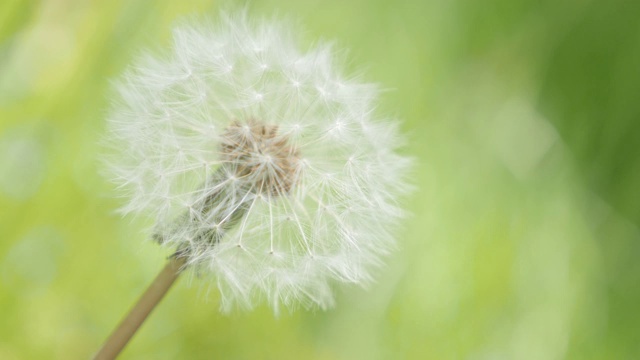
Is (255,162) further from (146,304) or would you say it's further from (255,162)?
(146,304)

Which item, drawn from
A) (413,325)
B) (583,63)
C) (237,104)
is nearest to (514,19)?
(583,63)

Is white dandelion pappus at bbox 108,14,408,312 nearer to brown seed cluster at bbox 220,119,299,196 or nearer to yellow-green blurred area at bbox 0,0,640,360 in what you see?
brown seed cluster at bbox 220,119,299,196

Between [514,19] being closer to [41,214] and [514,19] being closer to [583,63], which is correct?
[583,63]

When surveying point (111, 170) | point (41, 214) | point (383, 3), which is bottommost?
point (41, 214)

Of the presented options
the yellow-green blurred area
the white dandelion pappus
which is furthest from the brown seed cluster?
the yellow-green blurred area

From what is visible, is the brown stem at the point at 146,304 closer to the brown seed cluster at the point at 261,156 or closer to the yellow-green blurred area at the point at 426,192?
the brown seed cluster at the point at 261,156

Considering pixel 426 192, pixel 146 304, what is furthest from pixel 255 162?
pixel 426 192
